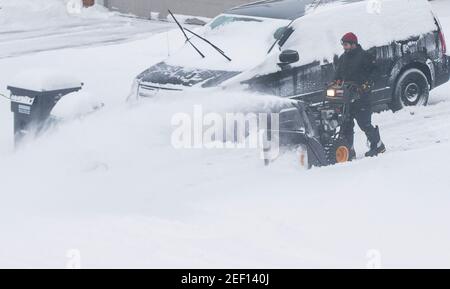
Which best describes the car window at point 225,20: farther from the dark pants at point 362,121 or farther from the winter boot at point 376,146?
the winter boot at point 376,146

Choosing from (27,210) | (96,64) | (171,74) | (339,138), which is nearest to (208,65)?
(171,74)

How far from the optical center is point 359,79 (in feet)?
33.8

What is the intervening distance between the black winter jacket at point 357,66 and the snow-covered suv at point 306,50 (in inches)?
38.5

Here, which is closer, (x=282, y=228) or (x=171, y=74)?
(x=282, y=228)

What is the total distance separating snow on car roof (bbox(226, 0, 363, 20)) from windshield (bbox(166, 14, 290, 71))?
0.40 ft

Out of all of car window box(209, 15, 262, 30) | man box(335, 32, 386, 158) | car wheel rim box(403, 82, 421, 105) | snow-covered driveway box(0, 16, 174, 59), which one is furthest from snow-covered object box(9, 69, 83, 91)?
snow-covered driveway box(0, 16, 174, 59)

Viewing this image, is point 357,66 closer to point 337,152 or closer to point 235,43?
point 337,152

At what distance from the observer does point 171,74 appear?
37.4 ft

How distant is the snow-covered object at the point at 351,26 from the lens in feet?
38.3

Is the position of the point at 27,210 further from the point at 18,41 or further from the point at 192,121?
the point at 18,41

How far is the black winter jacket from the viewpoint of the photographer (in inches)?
405

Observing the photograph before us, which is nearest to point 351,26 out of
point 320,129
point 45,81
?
point 320,129

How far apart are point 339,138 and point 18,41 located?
46.6ft

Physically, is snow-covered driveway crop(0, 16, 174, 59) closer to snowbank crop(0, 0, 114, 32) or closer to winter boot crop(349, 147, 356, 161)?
snowbank crop(0, 0, 114, 32)
